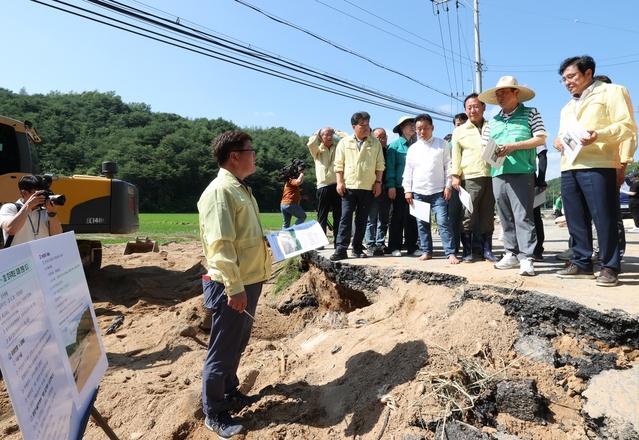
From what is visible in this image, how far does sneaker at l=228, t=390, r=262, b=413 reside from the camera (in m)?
3.08

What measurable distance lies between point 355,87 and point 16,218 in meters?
12.1

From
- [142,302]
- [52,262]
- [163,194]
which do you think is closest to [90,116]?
[163,194]

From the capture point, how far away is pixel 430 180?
4926 millimetres

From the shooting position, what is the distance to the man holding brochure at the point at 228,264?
259 centimetres

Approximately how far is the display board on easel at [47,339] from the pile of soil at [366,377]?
1.35 meters

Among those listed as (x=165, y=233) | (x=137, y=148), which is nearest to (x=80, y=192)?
(x=165, y=233)

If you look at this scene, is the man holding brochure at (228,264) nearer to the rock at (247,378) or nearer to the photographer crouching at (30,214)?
the rock at (247,378)

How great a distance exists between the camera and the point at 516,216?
4008mm

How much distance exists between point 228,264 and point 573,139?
2981 millimetres

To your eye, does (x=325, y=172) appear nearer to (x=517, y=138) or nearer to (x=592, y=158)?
(x=517, y=138)

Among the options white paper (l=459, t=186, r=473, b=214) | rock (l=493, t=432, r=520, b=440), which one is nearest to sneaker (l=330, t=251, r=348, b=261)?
white paper (l=459, t=186, r=473, b=214)

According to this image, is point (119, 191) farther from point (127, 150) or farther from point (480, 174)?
point (127, 150)

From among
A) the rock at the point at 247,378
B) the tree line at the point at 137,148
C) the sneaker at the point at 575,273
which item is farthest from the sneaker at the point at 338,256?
the tree line at the point at 137,148

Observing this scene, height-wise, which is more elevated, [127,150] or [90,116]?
[90,116]
